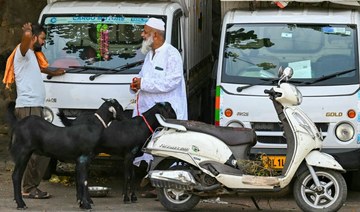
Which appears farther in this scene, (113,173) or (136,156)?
(113,173)

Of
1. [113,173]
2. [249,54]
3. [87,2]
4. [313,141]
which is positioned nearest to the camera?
[313,141]

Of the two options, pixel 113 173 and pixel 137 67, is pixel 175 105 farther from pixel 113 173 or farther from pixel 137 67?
pixel 113 173

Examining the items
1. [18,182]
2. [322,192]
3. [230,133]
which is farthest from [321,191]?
[18,182]

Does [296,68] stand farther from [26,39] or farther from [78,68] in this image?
[26,39]

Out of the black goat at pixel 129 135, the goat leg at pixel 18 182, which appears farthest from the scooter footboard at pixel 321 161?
the goat leg at pixel 18 182

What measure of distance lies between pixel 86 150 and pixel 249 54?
2281 millimetres

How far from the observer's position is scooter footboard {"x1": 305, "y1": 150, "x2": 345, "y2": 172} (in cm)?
781

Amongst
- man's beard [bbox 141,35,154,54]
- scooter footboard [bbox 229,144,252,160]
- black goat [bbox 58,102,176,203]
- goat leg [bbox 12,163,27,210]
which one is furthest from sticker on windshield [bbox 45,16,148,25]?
scooter footboard [bbox 229,144,252,160]

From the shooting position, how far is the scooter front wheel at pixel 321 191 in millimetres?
7855

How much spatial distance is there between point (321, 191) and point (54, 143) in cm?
271

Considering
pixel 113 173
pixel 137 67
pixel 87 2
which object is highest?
pixel 87 2

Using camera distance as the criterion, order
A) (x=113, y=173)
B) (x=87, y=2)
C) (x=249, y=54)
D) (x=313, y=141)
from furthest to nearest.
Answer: (x=113, y=173) < (x=87, y=2) < (x=249, y=54) < (x=313, y=141)

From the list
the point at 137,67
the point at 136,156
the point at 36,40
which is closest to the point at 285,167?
the point at 136,156

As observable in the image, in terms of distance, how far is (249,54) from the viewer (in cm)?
926
